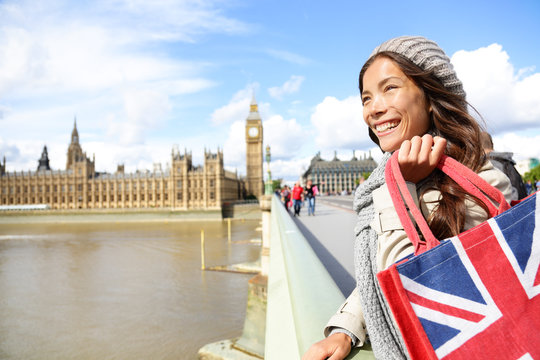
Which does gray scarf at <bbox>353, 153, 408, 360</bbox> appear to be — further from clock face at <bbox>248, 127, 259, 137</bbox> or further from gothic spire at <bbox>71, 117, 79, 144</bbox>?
gothic spire at <bbox>71, 117, 79, 144</bbox>

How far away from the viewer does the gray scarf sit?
0.91m

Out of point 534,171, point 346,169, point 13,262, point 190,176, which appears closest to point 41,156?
point 190,176

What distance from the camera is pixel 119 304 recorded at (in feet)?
44.8

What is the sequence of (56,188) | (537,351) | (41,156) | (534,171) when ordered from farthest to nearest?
(41,156) < (56,188) < (534,171) < (537,351)

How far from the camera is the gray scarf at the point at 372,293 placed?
0.91 m

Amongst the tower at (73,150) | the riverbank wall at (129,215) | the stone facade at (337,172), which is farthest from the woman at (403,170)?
the stone facade at (337,172)

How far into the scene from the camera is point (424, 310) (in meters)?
0.68

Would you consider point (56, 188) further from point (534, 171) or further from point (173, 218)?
point (534, 171)

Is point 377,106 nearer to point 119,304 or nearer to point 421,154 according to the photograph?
point 421,154

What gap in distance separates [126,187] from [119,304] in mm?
55245

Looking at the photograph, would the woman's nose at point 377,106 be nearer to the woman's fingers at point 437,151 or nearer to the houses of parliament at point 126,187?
the woman's fingers at point 437,151

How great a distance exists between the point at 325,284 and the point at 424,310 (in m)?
0.92

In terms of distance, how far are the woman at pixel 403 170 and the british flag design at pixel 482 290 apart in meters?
0.15

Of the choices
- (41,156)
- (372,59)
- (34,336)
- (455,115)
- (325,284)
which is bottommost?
(34,336)
